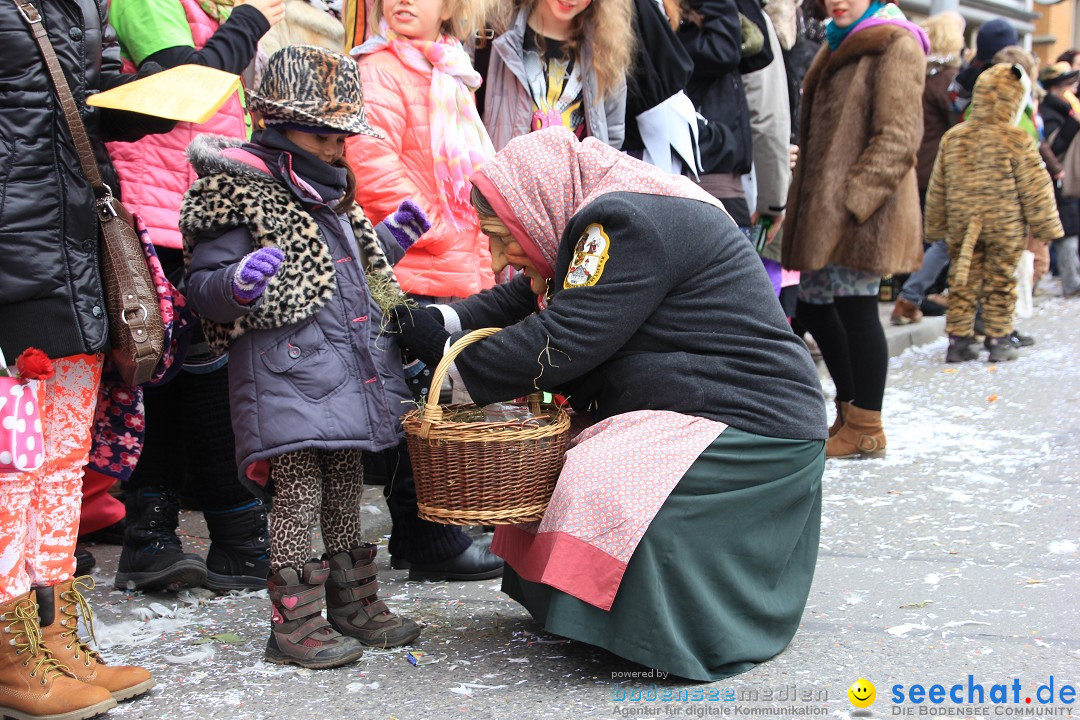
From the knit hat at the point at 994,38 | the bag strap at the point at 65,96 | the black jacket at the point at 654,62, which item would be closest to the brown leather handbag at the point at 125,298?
the bag strap at the point at 65,96

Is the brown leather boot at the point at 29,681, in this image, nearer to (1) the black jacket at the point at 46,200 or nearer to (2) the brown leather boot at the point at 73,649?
(2) the brown leather boot at the point at 73,649

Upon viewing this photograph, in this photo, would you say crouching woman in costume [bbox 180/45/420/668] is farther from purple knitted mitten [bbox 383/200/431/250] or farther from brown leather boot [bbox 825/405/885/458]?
brown leather boot [bbox 825/405/885/458]

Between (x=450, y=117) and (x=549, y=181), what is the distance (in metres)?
0.93

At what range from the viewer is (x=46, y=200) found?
267cm

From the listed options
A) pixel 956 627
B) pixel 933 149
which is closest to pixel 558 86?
pixel 956 627

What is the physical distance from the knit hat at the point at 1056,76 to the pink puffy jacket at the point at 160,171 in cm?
1084

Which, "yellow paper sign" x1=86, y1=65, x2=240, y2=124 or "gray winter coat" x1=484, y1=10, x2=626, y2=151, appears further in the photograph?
"gray winter coat" x1=484, y1=10, x2=626, y2=151

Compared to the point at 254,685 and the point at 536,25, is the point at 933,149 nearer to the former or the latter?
the point at 536,25

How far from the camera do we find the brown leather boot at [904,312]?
30.3 ft

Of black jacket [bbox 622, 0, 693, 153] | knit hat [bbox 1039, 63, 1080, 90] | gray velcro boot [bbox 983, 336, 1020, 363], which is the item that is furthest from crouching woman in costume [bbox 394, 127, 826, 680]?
knit hat [bbox 1039, 63, 1080, 90]

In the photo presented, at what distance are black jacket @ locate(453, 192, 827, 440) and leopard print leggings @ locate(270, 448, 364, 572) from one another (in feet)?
1.48

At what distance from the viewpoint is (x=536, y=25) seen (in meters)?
4.54

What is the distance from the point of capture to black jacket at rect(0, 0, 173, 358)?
2.62 metres

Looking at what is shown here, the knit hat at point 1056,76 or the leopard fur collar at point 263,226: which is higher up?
the knit hat at point 1056,76
